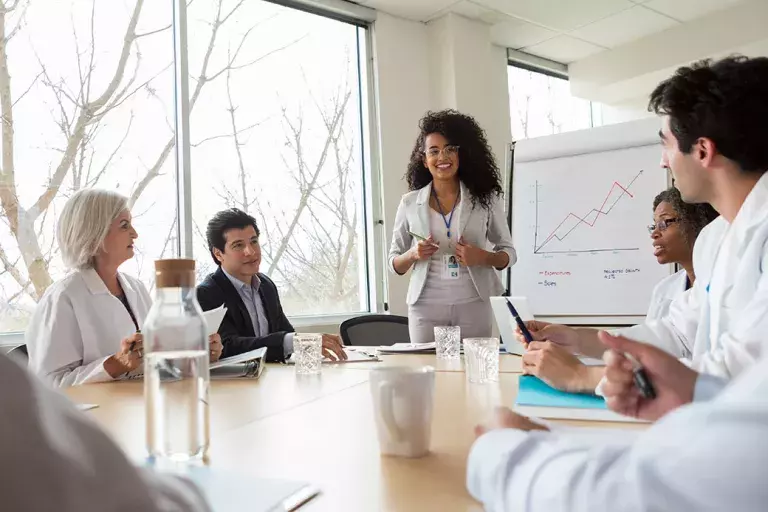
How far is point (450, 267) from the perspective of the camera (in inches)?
109

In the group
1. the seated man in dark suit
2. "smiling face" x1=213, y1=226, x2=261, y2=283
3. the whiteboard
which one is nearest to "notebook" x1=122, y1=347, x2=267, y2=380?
the seated man in dark suit

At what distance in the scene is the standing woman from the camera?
272 centimetres

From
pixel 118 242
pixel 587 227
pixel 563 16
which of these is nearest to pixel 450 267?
pixel 587 227

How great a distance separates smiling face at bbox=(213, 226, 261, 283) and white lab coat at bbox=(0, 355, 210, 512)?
2.13m

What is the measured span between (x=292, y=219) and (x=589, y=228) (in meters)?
1.93

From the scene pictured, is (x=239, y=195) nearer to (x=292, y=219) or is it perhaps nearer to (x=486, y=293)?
(x=292, y=219)

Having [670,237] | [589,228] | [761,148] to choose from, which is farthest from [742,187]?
[589,228]

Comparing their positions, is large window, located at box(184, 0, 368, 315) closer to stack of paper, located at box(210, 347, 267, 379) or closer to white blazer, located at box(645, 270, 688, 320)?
stack of paper, located at box(210, 347, 267, 379)

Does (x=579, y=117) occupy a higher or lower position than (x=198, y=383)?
higher

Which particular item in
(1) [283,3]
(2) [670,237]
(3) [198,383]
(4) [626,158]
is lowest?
(3) [198,383]

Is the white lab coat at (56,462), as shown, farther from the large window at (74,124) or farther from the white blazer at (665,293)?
the large window at (74,124)

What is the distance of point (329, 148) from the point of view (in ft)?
13.9

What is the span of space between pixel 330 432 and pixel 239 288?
5.05 feet

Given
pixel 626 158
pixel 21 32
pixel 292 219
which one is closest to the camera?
pixel 21 32
